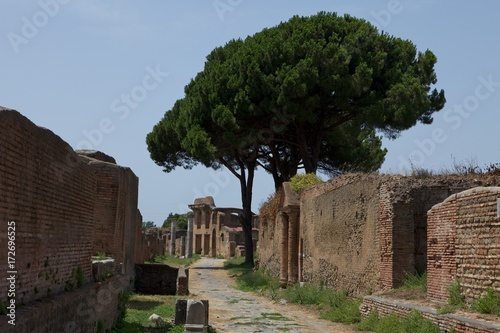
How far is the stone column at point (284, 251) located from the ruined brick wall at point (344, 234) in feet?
7.00

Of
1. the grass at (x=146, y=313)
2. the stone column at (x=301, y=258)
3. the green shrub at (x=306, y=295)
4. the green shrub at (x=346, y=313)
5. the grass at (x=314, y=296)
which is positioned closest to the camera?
the grass at (x=146, y=313)

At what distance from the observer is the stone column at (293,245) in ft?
67.6

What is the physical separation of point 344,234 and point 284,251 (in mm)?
6961

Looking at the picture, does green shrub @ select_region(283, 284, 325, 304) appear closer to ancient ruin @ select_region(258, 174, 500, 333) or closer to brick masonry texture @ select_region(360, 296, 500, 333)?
ancient ruin @ select_region(258, 174, 500, 333)

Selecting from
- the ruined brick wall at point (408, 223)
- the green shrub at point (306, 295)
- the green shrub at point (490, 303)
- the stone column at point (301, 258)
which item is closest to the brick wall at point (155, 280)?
the green shrub at point (306, 295)

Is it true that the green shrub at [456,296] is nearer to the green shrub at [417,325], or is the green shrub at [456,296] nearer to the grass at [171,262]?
the green shrub at [417,325]

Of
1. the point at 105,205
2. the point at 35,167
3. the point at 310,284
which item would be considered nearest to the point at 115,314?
the point at 105,205

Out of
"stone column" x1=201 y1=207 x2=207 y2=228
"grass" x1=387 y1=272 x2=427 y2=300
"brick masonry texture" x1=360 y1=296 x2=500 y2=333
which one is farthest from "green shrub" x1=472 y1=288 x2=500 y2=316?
"stone column" x1=201 y1=207 x2=207 y2=228

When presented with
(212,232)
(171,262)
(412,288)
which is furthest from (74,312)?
(212,232)

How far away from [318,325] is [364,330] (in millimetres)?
1322

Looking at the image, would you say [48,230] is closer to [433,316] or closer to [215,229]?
[433,316]

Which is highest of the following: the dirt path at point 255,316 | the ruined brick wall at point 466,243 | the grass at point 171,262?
the ruined brick wall at point 466,243

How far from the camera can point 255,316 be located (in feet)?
45.1

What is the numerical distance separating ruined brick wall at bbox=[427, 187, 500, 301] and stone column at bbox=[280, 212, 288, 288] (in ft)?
35.9
